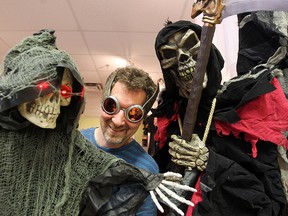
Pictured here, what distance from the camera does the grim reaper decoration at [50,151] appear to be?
60 cm

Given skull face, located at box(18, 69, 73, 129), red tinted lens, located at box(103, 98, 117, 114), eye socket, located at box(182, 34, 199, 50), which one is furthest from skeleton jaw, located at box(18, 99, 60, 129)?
eye socket, located at box(182, 34, 199, 50)

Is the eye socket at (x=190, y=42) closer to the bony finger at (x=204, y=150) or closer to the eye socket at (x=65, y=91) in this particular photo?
the bony finger at (x=204, y=150)

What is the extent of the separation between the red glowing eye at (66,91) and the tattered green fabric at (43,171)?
3.7 inches

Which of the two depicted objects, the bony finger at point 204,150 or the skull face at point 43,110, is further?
the bony finger at point 204,150

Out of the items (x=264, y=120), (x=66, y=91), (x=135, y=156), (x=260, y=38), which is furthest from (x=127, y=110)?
(x=260, y=38)

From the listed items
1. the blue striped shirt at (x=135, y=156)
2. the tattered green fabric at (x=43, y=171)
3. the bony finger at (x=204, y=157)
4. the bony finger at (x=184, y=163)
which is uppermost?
the tattered green fabric at (x=43, y=171)

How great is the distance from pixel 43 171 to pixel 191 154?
0.40 m

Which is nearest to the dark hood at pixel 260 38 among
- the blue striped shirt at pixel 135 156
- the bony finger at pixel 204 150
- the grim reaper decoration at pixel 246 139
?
the grim reaper decoration at pixel 246 139

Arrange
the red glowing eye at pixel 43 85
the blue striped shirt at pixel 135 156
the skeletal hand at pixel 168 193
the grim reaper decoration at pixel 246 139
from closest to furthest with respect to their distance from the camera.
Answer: the red glowing eye at pixel 43 85 < the skeletal hand at pixel 168 193 < the grim reaper decoration at pixel 246 139 < the blue striped shirt at pixel 135 156

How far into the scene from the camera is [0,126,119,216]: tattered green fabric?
2.05 feet

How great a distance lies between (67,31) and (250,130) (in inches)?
78.8

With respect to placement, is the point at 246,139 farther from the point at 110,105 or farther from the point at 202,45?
the point at 110,105

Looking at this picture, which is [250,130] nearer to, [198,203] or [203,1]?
[198,203]

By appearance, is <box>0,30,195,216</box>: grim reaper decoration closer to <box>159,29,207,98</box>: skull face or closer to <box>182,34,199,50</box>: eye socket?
<box>159,29,207,98</box>: skull face
